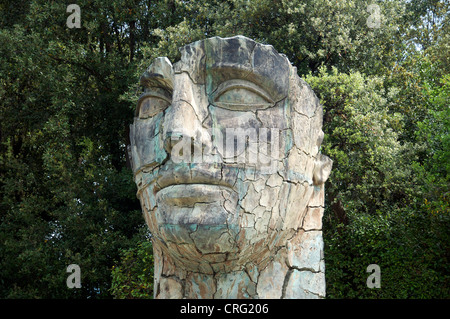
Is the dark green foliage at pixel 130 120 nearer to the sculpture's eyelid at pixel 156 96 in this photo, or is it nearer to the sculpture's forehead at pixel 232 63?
the sculpture's forehead at pixel 232 63

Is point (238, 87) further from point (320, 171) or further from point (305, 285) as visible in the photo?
point (305, 285)

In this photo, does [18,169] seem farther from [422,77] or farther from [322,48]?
[422,77]

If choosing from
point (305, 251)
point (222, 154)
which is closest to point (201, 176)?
point (222, 154)

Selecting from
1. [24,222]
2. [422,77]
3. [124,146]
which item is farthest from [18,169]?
[422,77]

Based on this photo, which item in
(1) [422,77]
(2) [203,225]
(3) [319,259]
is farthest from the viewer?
(1) [422,77]

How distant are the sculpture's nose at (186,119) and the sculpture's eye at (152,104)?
178 mm

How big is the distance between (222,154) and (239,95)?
0.39 metres

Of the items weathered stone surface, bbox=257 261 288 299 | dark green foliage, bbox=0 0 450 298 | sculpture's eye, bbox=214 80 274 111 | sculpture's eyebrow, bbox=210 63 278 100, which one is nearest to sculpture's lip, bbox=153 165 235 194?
sculpture's eye, bbox=214 80 274 111

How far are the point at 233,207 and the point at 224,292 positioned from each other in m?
0.60

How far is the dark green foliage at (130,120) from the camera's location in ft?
24.3

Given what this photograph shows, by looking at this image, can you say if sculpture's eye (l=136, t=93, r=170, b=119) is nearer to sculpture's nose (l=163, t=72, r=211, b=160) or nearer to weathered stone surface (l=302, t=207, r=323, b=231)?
sculpture's nose (l=163, t=72, r=211, b=160)

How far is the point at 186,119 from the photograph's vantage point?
278 cm

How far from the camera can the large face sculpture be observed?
107 inches
